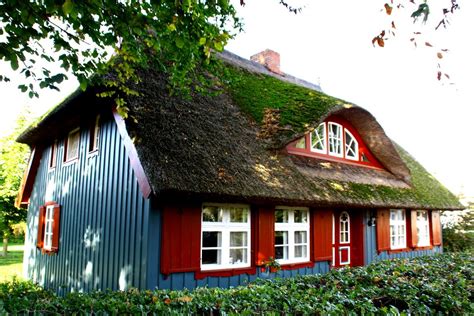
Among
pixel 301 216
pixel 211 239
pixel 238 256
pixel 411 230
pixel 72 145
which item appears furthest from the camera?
pixel 411 230

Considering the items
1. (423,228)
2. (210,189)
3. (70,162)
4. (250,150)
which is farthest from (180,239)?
(423,228)

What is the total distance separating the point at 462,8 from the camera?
3080 mm

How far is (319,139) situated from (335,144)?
90cm

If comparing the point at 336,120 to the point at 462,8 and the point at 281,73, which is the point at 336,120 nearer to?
the point at 281,73

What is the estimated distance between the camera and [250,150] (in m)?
8.50

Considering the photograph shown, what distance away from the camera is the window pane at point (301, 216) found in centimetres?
932

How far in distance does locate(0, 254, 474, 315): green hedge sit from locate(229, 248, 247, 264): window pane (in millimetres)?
2460

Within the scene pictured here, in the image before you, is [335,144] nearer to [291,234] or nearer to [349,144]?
[349,144]

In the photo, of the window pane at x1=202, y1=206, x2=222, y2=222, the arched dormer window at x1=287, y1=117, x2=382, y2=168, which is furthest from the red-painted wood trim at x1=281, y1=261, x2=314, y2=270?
the arched dormer window at x1=287, y1=117, x2=382, y2=168

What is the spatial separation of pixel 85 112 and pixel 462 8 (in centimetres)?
850

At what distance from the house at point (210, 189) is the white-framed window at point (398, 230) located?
→ 70mm

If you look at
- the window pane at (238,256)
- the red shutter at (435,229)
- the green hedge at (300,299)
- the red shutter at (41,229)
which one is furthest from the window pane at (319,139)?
the red shutter at (41,229)

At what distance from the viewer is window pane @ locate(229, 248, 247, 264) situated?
25.6 feet

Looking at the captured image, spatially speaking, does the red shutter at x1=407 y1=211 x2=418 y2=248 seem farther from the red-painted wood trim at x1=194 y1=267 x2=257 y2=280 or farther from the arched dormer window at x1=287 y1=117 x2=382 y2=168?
the red-painted wood trim at x1=194 y1=267 x2=257 y2=280
